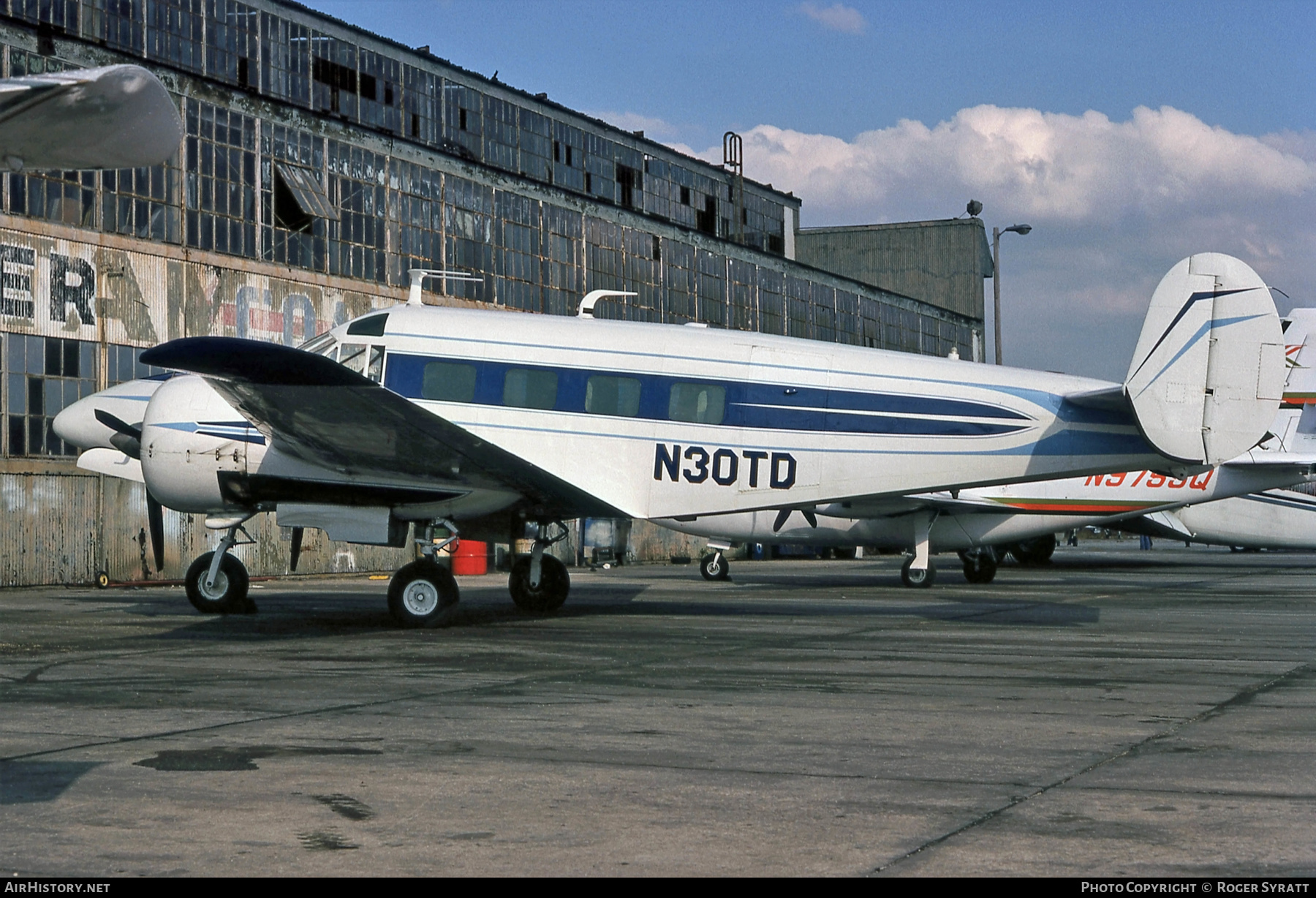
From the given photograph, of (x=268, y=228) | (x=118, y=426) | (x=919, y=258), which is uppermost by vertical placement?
(x=919, y=258)

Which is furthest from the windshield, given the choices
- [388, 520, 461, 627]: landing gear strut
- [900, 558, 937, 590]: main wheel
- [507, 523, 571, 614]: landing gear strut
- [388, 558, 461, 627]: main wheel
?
[900, 558, 937, 590]: main wheel

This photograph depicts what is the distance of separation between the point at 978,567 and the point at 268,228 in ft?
70.5

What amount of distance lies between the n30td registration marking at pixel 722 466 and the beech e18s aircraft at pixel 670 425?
0.07 ft

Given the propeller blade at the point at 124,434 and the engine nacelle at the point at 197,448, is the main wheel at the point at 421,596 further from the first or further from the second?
the propeller blade at the point at 124,434

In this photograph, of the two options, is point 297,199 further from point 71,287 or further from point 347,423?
point 347,423

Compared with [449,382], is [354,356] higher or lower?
higher

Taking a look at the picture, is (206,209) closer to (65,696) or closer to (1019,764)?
(65,696)

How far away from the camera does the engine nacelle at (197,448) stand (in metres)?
17.4

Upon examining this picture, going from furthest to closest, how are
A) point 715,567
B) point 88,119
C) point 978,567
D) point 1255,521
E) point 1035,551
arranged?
point 1035,551
point 1255,521
point 715,567
point 978,567
point 88,119

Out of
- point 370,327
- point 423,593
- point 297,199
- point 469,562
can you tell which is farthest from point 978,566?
point 297,199

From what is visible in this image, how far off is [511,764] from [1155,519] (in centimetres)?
3939

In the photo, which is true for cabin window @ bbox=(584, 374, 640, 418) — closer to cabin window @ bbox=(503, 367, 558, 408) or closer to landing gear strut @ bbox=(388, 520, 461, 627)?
cabin window @ bbox=(503, 367, 558, 408)

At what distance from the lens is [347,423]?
15578 mm

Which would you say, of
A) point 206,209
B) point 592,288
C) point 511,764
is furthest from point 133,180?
point 511,764
